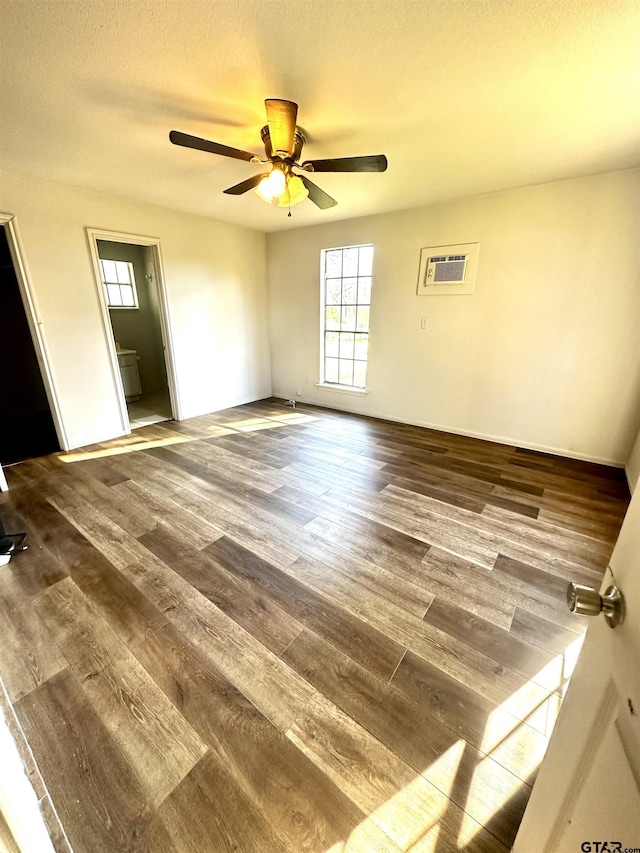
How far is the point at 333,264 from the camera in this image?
4.68 metres

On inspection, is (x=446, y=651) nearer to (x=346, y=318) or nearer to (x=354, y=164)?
(x=354, y=164)

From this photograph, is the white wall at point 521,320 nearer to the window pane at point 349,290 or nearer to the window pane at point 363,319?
the window pane at point 363,319

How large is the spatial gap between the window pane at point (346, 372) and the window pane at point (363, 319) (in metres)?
0.53

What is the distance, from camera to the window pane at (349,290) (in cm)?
453

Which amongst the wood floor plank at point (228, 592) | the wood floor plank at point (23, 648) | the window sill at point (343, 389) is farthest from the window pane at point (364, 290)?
the wood floor plank at point (23, 648)

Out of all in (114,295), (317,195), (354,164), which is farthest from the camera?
Result: (114,295)

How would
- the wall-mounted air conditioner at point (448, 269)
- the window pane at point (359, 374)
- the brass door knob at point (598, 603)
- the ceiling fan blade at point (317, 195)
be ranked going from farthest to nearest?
the window pane at point (359, 374) < the wall-mounted air conditioner at point (448, 269) < the ceiling fan blade at point (317, 195) < the brass door knob at point (598, 603)

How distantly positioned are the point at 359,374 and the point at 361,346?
1.35 feet

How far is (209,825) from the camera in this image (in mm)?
968

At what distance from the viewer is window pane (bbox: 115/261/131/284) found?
5258 mm

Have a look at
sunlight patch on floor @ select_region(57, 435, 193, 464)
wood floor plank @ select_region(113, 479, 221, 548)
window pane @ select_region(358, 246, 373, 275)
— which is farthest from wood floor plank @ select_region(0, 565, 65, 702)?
window pane @ select_region(358, 246, 373, 275)

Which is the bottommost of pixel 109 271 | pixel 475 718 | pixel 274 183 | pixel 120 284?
pixel 475 718

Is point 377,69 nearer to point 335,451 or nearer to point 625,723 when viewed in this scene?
point 625,723

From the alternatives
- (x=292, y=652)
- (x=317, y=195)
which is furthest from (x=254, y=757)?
(x=317, y=195)
